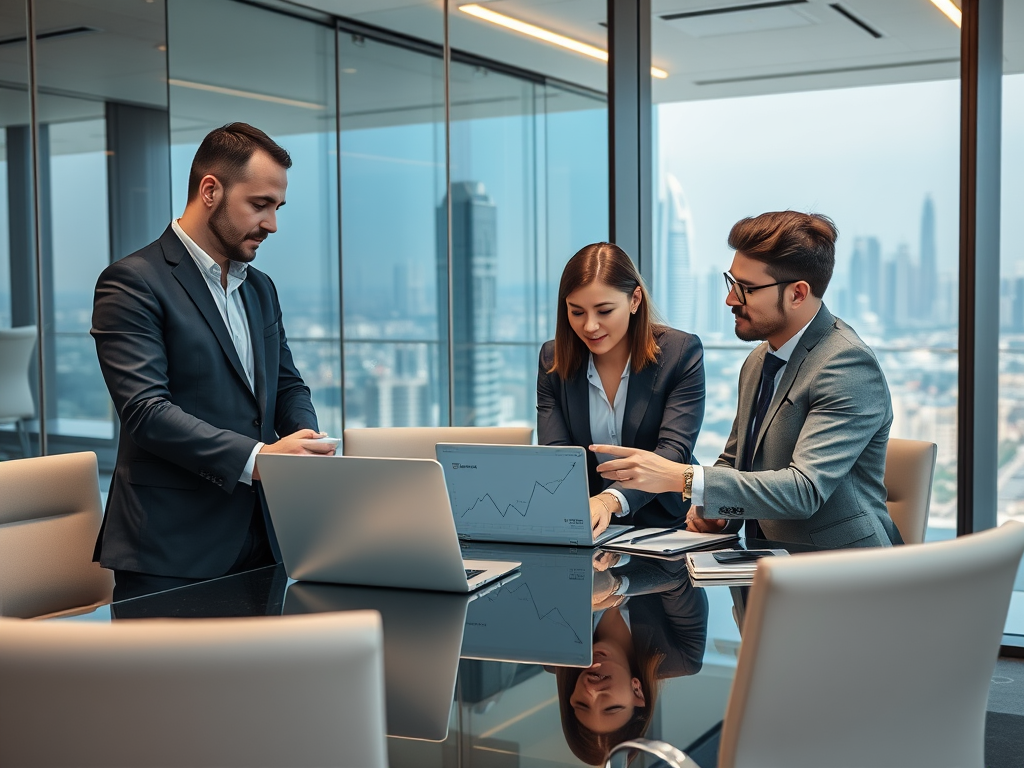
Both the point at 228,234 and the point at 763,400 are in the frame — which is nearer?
the point at 228,234

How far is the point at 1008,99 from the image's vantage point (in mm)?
4035

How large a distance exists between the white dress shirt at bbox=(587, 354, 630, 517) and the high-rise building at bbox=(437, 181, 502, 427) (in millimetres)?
2333

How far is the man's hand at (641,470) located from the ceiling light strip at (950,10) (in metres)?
2.75

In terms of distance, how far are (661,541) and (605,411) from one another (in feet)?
1.63

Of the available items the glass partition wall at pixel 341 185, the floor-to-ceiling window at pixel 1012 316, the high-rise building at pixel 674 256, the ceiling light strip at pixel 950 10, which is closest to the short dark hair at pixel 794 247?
the floor-to-ceiling window at pixel 1012 316

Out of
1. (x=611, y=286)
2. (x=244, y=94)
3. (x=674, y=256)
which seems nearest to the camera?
(x=611, y=286)

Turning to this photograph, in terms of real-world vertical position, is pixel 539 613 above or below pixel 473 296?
below

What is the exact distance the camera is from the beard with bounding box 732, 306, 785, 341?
2.44 meters

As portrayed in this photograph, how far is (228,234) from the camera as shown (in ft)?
7.87

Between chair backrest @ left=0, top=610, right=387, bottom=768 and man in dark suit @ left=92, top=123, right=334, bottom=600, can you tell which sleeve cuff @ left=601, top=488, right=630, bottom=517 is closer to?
man in dark suit @ left=92, top=123, right=334, bottom=600

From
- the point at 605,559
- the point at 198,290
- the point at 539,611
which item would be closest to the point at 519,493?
the point at 605,559

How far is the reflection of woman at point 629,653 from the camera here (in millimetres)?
1323

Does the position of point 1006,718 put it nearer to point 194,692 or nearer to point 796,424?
point 796,424

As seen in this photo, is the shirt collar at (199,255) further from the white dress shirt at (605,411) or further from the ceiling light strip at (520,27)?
the ceiling light strip at (520,27)
